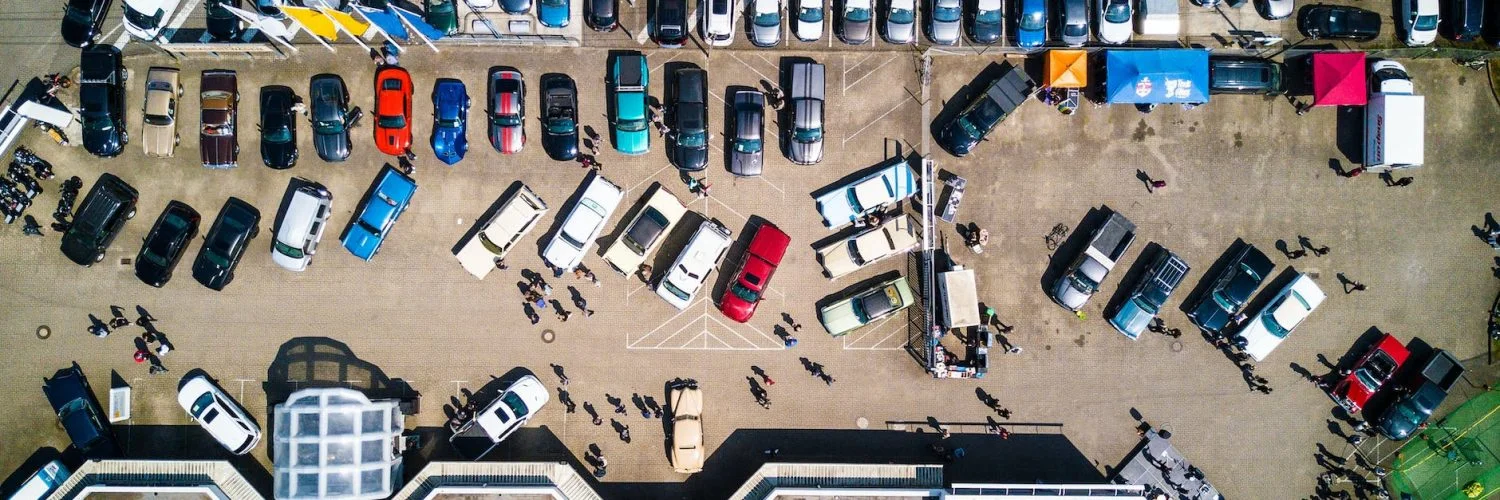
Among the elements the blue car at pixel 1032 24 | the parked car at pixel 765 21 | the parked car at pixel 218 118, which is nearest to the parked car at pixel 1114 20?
the blue car at pixel 1032 24

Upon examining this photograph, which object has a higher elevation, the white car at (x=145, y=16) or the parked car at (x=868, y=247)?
the white car at (x=145, y=16)

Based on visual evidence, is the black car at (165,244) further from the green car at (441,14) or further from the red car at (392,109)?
the green car at (441,14)

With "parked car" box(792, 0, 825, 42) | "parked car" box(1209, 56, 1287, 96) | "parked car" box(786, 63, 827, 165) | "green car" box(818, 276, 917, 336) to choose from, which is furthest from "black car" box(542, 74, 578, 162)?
"parked car" box(1209, 56, 1287, 96)

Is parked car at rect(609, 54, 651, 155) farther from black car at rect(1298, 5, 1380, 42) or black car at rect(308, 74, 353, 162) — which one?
black car at rect(1298, 5, 1380, 42)

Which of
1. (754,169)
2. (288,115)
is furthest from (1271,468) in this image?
(288,115)

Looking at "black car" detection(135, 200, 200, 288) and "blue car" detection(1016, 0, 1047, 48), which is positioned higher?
"blue car" detection(1016, 0, 1047, 48)

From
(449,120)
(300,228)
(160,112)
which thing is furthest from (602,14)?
(160,112)
